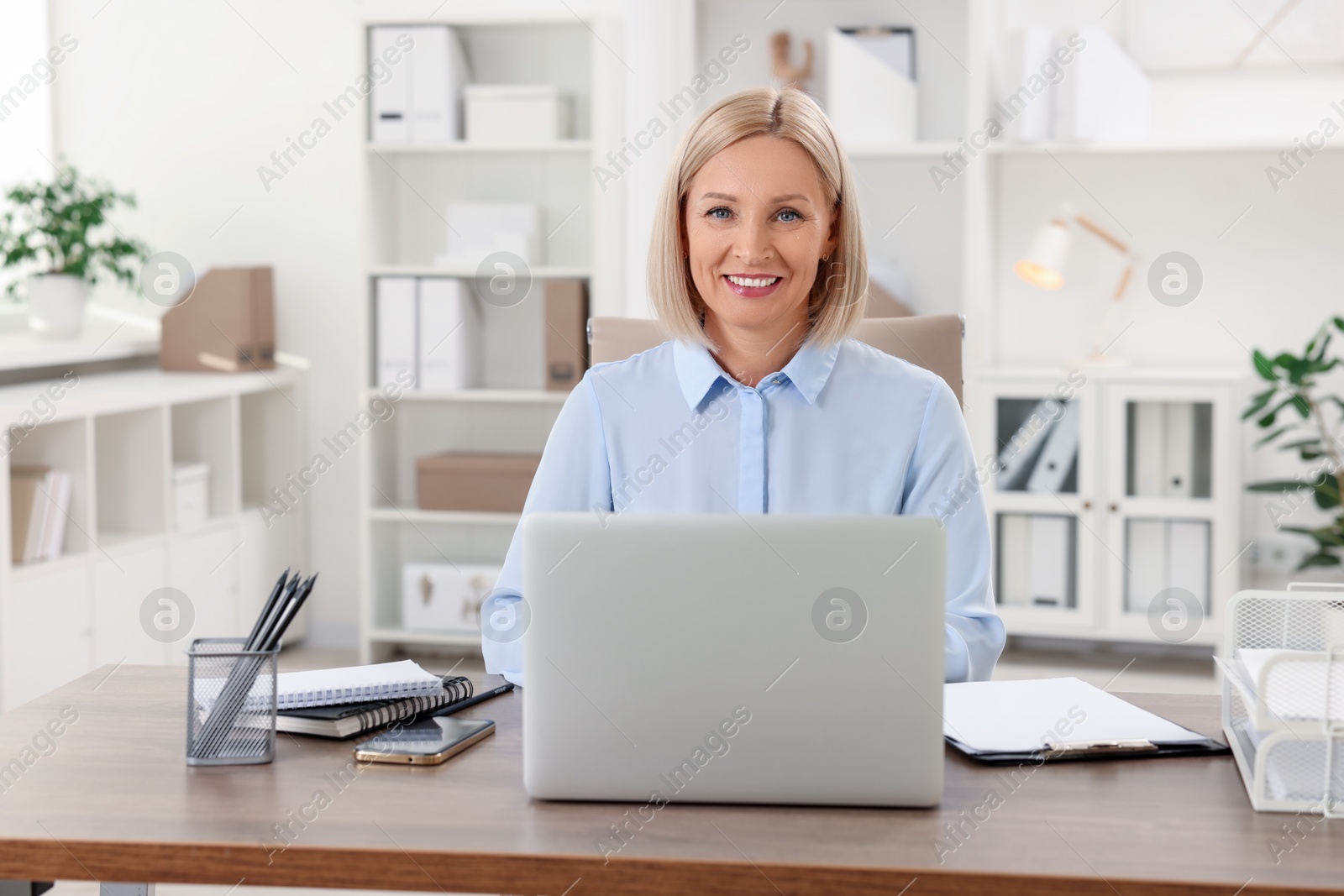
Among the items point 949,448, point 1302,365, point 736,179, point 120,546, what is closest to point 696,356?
point 736,179

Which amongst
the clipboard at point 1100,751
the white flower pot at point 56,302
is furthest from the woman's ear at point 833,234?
the white flower pot at point 56,302

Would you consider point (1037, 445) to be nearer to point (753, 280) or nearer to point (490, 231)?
point (490, 231)

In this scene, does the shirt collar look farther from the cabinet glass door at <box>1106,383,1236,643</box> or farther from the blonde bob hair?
the cabinet glass door at <box>1106,383,1236,643</box>

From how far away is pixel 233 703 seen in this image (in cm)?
113

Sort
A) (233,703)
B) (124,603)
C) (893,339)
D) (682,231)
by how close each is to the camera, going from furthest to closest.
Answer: (124,603) → (893,339) → (682,231) → (233,703)

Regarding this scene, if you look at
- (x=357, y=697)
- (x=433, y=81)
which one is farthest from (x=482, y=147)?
(x=357, y=697)

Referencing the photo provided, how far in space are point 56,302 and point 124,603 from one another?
93 cm

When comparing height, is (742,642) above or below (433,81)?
below

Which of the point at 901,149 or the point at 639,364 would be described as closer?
the point at 639,364

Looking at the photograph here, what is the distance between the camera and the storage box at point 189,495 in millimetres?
3750

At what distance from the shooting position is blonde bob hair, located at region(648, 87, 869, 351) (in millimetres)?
1488

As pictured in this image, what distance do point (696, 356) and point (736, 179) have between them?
205 millimetres

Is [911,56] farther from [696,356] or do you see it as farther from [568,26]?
[696,356]

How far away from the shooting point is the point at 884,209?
4109 mm
